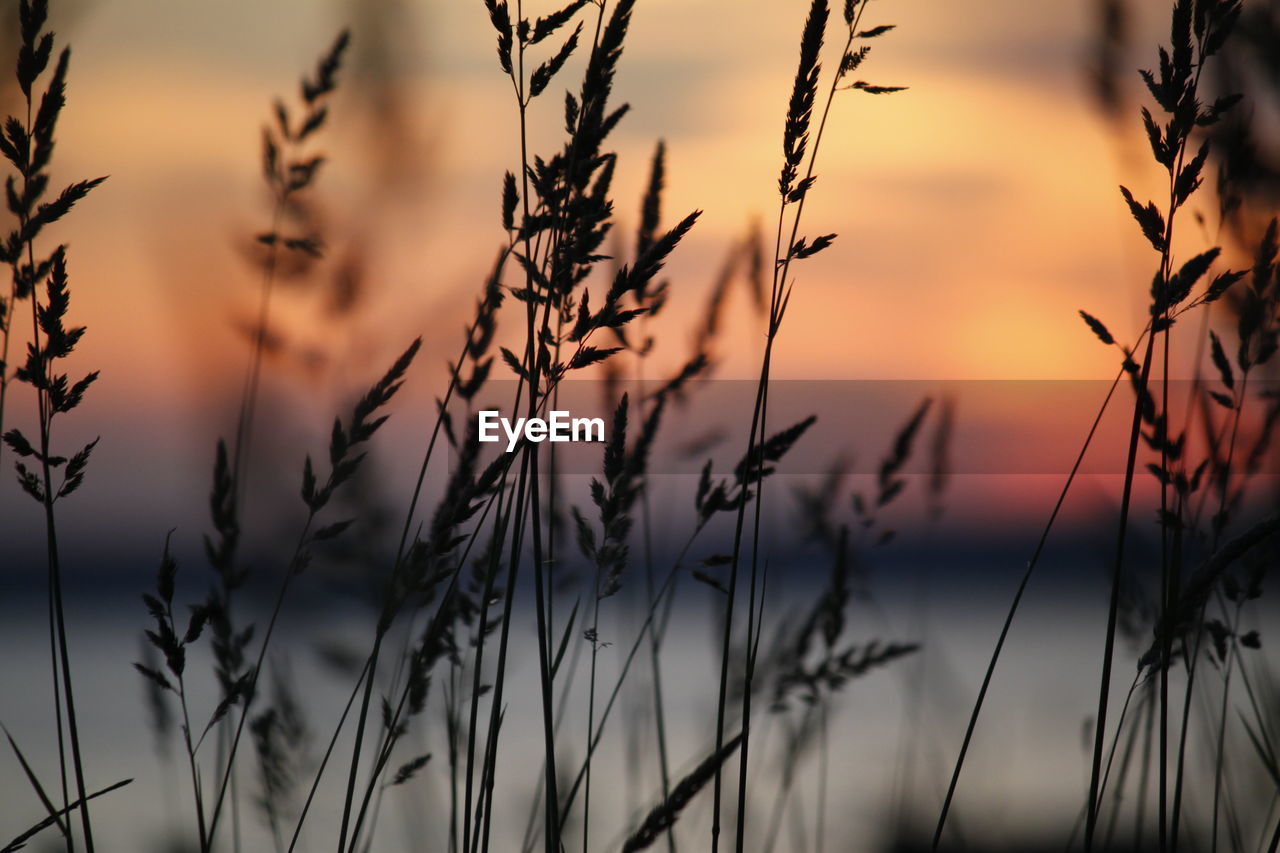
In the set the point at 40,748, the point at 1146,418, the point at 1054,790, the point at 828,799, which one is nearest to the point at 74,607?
the point at 40,748

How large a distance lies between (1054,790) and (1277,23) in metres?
1.75

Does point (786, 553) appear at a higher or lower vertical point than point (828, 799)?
higher

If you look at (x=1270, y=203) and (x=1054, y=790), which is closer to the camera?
(x=1270, y=203)

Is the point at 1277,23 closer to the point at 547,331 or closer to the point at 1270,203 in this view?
the point at 1270,203

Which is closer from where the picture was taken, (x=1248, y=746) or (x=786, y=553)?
(x=1248, y=746)

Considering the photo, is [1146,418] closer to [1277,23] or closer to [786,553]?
[1277,23]

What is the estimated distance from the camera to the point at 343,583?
1274 mm

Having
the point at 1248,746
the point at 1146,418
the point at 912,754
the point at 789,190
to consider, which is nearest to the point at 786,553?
the point at 912,754

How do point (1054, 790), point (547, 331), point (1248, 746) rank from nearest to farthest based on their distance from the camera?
1. point (547, 331)
2. point (1248, 746)
3. point (1054, 790)

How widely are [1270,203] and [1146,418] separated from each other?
501mm

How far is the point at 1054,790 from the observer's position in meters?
2.28

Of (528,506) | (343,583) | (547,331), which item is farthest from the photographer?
(343,583)

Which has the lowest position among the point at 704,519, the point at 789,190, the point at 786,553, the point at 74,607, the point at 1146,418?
the point at 74,607

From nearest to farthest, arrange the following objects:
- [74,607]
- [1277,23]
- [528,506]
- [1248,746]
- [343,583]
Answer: [528,506]
[1277,23]
[343,583]
[1248,746]
[74,607]
